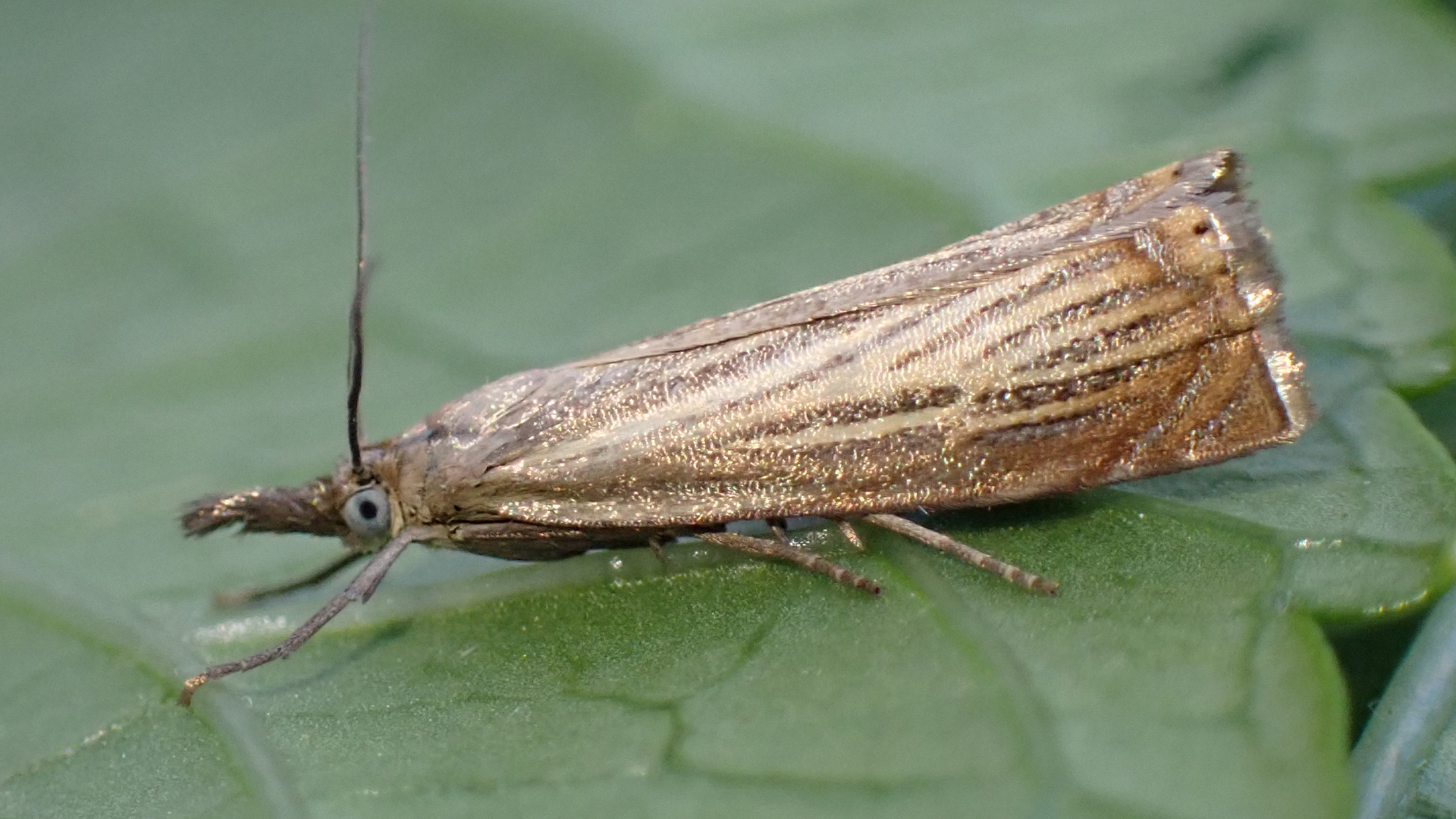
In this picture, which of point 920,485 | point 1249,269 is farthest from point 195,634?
point 1249,269

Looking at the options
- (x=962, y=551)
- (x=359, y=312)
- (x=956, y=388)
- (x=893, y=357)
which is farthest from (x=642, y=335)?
(x=962, y=551)

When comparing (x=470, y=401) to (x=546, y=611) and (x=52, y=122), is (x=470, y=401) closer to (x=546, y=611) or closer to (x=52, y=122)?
(x=546, y=611)

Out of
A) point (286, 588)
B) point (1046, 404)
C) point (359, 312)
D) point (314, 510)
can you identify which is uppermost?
point (359, 312)

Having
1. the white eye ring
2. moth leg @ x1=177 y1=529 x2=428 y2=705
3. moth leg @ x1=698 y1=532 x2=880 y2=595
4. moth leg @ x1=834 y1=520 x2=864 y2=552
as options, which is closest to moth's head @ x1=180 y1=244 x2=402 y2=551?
the white eye ring

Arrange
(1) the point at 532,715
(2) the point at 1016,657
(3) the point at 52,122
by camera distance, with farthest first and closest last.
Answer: (3) the point at 52,122, (1) the point at 532,715, (2) the point at 1016,657

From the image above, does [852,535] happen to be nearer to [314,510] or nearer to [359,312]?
[359,312]

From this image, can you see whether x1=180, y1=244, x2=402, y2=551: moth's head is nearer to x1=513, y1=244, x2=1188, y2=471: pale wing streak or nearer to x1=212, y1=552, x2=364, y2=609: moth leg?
x1=212, y1=552, x2=364, y2=609: moth leg
